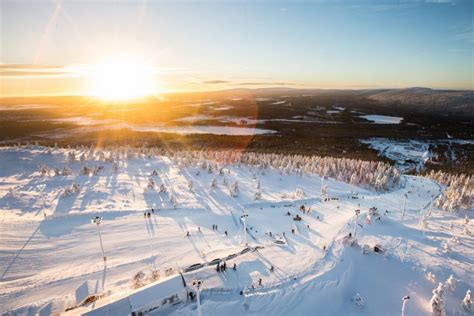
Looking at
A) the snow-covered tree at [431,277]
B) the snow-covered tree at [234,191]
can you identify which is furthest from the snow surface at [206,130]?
the snow-covered tree at [431,277]

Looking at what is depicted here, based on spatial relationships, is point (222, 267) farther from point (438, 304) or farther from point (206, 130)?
point (206, 130)

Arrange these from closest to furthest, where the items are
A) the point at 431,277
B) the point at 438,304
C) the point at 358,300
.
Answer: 1. the point at 438,304
2. the point at 358,300
3. the point at 431,277

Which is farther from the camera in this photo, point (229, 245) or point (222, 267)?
point (229, 245)

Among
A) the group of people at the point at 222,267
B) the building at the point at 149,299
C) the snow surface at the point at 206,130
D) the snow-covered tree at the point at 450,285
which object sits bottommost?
the snow-covered tree at the point at 450,285

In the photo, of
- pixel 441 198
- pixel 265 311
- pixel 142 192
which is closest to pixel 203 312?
pixel 265 311

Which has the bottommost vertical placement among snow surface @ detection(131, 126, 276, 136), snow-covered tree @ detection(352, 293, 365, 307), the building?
snow-covered tree @ detection(352, 293, 365, 307)

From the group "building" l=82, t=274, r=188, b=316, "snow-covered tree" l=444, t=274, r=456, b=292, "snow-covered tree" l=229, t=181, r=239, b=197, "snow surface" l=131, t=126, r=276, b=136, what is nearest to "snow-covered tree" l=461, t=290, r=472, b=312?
"snow-covered tree" l=444, t=274, r=456, b=292

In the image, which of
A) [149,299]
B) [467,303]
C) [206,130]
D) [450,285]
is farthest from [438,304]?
[206,130]

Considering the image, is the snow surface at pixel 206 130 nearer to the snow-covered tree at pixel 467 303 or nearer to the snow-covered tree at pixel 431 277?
the snow-covered tree at pixel 431 277

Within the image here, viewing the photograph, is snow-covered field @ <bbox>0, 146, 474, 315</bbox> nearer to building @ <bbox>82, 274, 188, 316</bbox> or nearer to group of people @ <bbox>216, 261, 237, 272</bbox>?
Result: group of people @ <bbox>216, 261, 237, 272</bbox>
